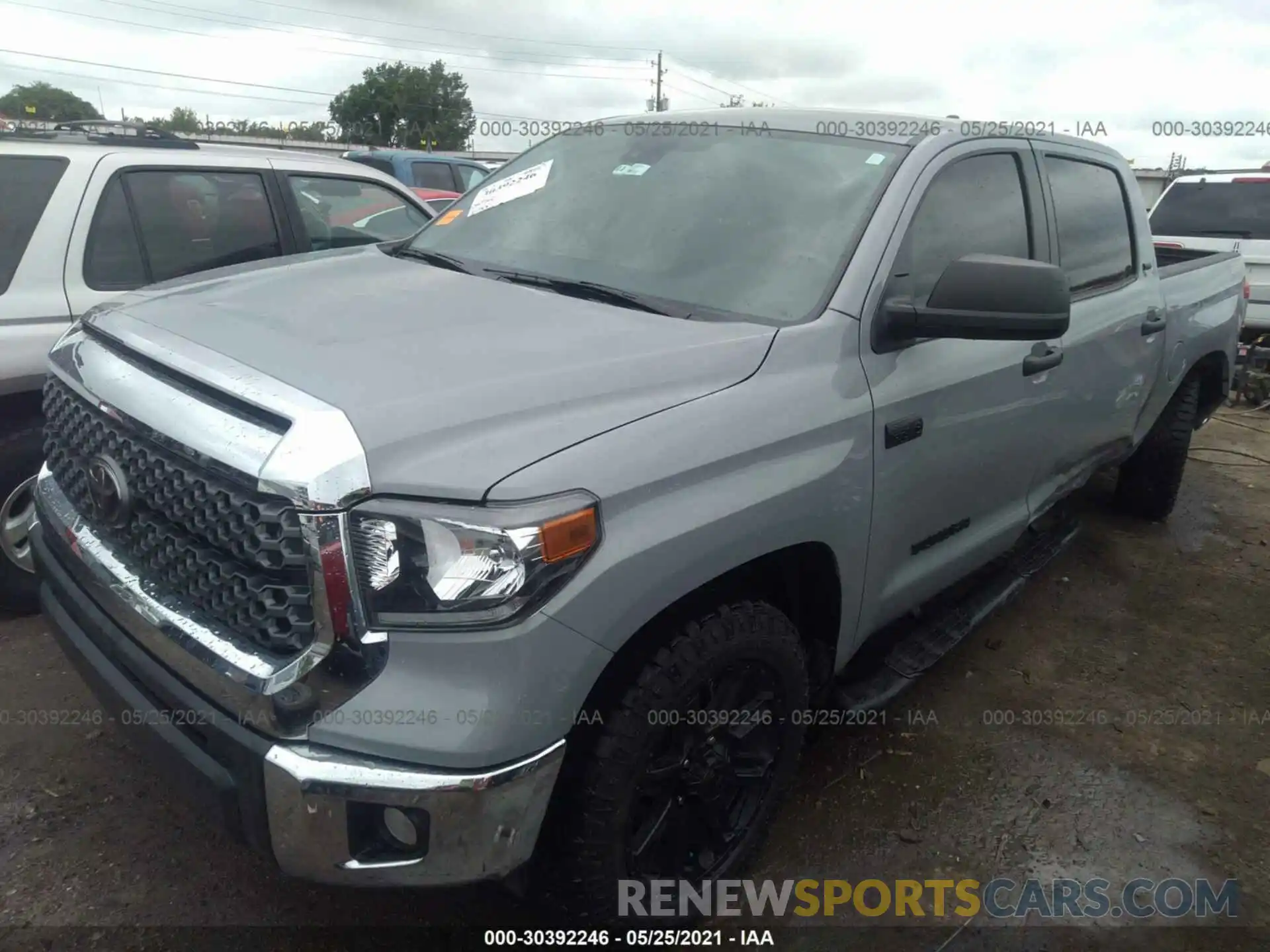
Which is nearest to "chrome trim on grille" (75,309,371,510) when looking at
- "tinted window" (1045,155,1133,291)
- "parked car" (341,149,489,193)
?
"tinted window" (1045,155,1133,291)

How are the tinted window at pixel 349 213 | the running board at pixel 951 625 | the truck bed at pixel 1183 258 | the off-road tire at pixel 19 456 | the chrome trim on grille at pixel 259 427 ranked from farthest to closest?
the truck bed at pixel 1183 258, the tinted window at pixel 349 213, the off-road tire at pixel 19 456, the running board at pixel 951 625, the chrome trim on grille at pixel 259 427

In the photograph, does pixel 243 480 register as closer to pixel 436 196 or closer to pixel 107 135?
pixel 107 135

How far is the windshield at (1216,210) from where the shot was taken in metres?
8.29

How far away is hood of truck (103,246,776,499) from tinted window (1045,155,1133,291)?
5.91 ft

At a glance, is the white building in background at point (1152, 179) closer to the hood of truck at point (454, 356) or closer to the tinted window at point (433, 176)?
the tinted window at point (433, 176)

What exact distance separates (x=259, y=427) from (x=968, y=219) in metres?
2.17

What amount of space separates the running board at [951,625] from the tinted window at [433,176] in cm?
855

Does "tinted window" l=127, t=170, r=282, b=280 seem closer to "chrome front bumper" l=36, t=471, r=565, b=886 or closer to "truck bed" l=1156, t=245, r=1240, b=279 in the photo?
"chrome front bumper" l=36, t=471, r=565, b=886

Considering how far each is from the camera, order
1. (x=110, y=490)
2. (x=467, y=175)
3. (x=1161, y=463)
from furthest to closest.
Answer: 1. (x=467, y=175)
2. (x=1161, y=463)
3. (x=110, y=490)

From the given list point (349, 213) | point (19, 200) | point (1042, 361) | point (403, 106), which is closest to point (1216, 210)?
point (1042, 361)

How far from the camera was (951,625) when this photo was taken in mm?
3121

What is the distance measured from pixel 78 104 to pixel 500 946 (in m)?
40.9

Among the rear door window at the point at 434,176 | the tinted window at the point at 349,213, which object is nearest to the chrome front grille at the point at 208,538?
the tinted window at the point at 349,213

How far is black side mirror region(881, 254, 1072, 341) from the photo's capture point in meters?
2.23
